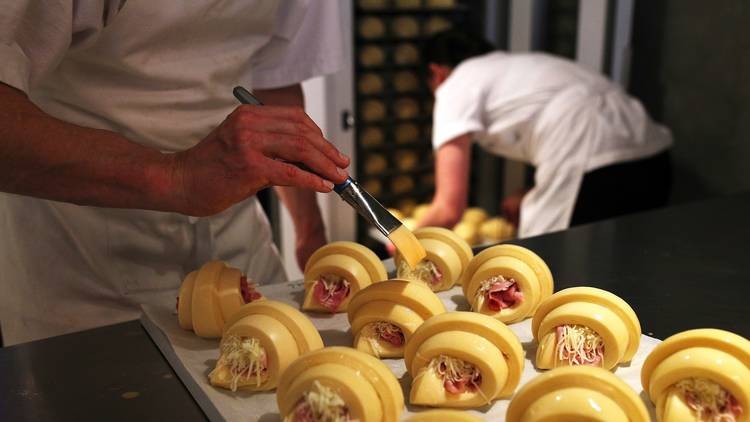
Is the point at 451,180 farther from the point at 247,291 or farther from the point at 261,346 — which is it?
the point at 261,346

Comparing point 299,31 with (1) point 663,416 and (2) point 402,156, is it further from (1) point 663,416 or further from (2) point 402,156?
(2) point 402,156

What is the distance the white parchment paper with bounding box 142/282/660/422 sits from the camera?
816 millimetres

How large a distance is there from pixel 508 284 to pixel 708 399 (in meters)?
0.35

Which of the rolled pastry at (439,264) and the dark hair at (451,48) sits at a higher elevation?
the dark hair at (451,48)

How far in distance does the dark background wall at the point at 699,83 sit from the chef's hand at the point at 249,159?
7.26ft

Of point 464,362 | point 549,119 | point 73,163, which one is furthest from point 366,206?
point 549,119

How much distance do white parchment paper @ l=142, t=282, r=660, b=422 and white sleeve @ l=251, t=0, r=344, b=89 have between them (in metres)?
0.52

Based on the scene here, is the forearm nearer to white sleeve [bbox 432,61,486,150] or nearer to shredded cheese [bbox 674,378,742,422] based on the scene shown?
shredded cheese [bbox 674,378,742,422]

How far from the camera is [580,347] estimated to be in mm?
875

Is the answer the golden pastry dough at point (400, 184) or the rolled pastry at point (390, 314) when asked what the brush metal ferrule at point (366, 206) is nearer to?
the rolled pastry at point (390, 314)

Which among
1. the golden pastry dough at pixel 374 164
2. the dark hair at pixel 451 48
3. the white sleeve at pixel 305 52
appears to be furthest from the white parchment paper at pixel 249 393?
the golden pastry dough at pixel 374 164

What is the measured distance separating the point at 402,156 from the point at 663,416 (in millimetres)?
2612

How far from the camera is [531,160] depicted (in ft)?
8.25

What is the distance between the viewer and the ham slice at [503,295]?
1032mm
